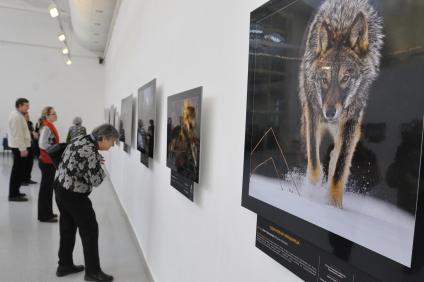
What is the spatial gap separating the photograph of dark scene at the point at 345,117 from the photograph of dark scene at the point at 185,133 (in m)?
0.70


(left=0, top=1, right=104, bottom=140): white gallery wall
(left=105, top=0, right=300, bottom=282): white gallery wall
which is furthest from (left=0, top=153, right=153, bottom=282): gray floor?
(left=0, top=1, right=104, bottom=140): white gallery wall

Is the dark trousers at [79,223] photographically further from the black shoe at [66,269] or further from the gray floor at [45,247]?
the gray floor at [45,247]

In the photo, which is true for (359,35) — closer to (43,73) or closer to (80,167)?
(80,167)

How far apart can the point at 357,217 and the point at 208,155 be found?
1.07 meters

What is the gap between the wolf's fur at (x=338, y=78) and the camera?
27.9 inches

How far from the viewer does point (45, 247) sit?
3.72m

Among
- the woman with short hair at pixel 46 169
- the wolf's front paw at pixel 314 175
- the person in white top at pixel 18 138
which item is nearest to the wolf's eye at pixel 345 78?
the wolf's front paw at pixel 314 175

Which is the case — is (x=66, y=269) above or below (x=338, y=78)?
below

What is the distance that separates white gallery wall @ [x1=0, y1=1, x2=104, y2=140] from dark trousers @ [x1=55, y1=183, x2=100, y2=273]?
989cm

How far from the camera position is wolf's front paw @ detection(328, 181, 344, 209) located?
0.77 meters

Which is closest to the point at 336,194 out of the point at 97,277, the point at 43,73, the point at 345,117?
the point at 345,117

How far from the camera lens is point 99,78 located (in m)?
12.2

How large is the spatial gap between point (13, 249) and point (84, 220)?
156 centimetres

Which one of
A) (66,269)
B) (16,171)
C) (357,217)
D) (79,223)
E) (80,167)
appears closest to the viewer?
(357,217)
